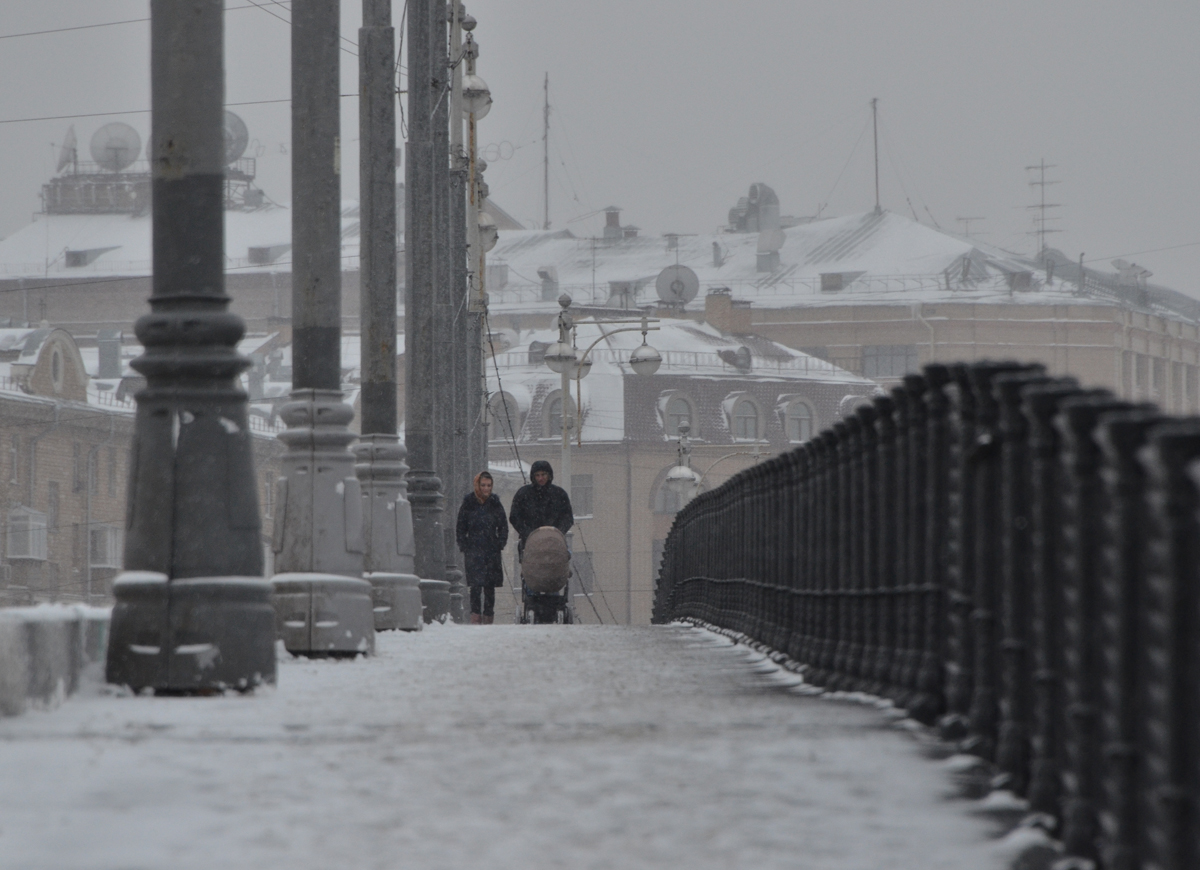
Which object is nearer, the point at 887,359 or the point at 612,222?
the point at 887,359

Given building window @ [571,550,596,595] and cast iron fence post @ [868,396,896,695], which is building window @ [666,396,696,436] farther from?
cast iron fence post @ [868,396,896,695]

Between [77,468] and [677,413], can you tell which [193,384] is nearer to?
[77,468]

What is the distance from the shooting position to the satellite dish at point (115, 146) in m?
120

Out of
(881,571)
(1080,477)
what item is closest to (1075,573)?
(1080,477)

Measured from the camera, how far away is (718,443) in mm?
96938

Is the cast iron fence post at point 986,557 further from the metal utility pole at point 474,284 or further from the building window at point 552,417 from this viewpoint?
the building window at point 552,417

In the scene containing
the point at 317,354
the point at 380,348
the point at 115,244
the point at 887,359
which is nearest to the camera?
the point at 317,354

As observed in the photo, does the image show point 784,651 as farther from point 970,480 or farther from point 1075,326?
point 1075,326

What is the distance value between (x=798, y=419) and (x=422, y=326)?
76978 mm

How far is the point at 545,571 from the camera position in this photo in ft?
81.9

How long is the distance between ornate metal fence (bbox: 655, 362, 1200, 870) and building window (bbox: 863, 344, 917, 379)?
10353cm

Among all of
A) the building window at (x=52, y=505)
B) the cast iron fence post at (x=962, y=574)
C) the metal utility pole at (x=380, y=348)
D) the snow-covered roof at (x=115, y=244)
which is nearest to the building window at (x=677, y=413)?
the snow-covered roof at (x=115, y=244)

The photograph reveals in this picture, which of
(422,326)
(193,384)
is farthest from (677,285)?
(193,384)

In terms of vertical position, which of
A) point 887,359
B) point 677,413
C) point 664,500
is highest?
point 887,359
